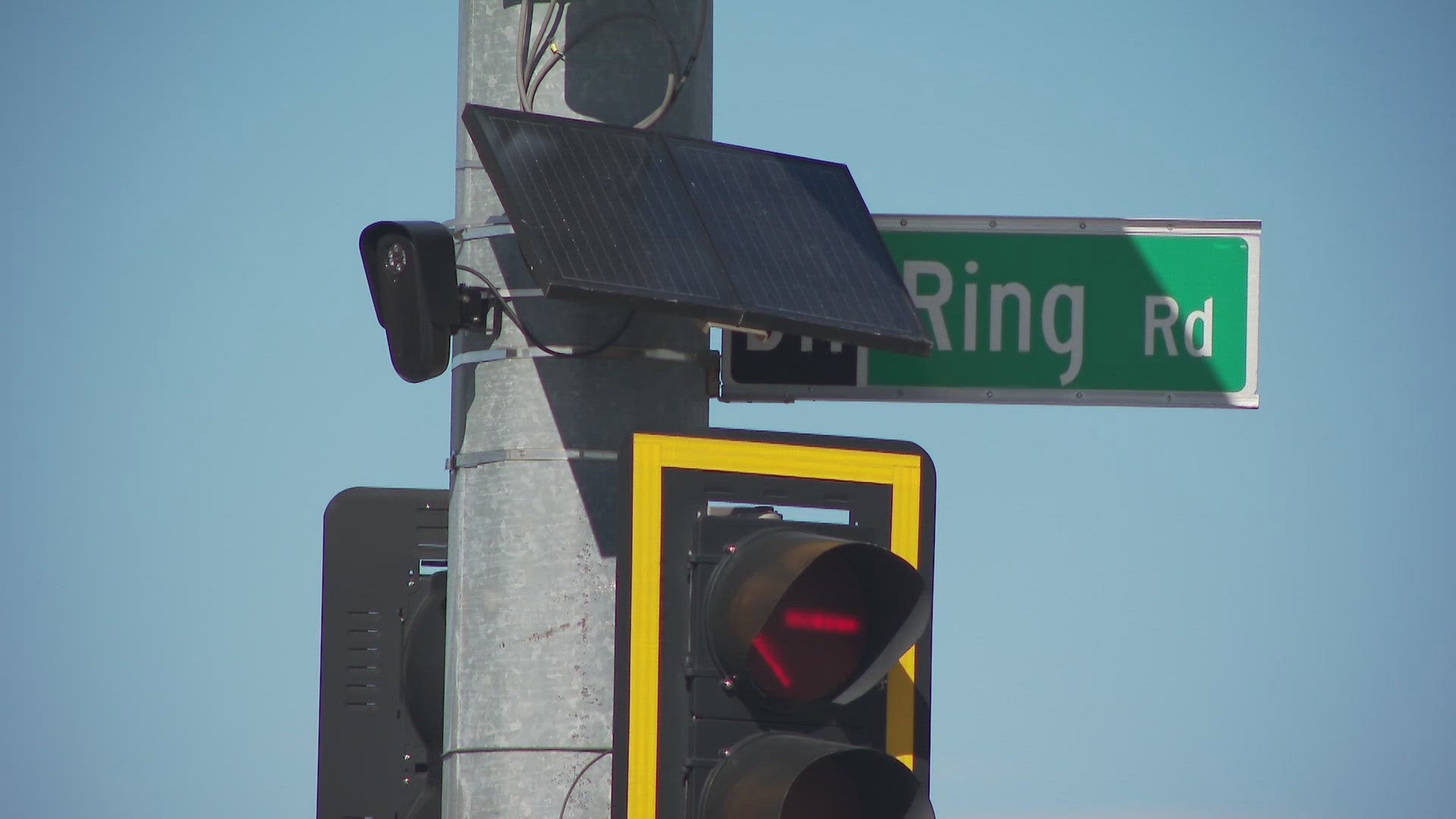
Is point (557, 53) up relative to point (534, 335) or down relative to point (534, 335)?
up

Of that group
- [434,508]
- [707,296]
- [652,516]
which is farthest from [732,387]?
[434,508]

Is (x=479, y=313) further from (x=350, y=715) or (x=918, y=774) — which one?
(x=350, y=715)

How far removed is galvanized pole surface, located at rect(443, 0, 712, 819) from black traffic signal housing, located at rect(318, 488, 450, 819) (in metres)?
1.21

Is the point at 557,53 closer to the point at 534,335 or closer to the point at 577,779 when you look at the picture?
the point at 534,335

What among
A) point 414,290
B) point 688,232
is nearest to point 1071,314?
point 688,232

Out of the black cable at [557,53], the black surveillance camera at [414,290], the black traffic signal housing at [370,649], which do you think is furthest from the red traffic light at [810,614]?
the black traffic signal housing at [370,649]

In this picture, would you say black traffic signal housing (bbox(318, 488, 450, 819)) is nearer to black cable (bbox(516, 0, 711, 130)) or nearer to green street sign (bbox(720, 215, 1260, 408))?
green street sign (bbox(720, 215, 1260, 408))

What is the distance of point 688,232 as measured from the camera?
13.8 feet

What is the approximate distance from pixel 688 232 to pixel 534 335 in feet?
1.33

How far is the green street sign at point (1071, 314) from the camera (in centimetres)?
480

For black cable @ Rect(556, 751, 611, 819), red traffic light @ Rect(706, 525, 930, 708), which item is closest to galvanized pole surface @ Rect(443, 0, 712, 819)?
black cable @ Rect(556, 751, 611, 819)

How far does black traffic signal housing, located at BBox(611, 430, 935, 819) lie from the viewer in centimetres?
367

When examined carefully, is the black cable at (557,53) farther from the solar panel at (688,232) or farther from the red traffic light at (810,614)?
the red traffic light at (810,614)

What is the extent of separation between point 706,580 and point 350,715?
6.54 feet
